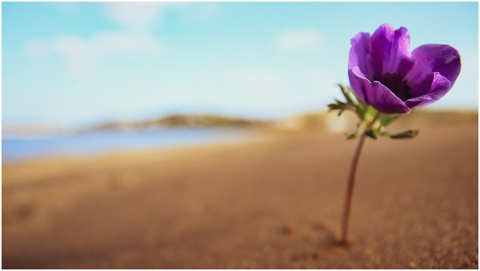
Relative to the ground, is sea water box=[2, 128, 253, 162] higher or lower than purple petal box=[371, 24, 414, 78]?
higher

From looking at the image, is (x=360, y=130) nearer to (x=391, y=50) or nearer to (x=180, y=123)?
(x=391, y=50)

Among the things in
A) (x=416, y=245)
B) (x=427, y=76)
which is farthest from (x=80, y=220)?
(x=427, y=76)

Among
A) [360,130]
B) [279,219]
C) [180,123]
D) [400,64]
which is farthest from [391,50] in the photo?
[180,123]

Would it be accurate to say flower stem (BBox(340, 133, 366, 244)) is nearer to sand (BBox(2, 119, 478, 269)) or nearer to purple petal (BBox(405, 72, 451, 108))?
sand (BBox(2, 119, 478, 269))

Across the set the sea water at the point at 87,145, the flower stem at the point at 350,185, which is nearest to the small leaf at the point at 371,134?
the flower stem at the point at 350,185

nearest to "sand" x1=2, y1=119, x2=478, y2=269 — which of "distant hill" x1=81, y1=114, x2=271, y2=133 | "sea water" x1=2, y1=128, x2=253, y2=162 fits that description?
"sea water" x1=2, y1=128, x2=253, y2=162

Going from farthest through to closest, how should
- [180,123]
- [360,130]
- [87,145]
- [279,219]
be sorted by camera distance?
1. [180,123]
2. [87,145]
3. [279,219]
4. [360,130]

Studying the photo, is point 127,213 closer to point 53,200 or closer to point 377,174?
point 53,200
